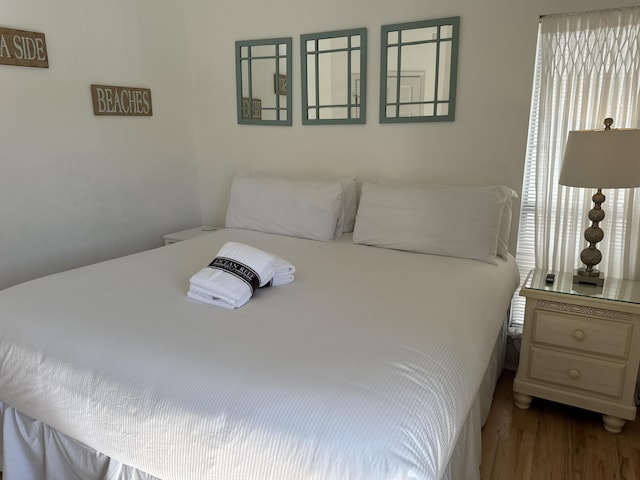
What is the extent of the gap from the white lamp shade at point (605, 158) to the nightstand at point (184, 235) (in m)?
2.21

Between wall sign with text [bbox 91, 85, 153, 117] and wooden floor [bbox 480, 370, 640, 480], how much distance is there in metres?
2.65

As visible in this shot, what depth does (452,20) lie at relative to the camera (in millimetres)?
2385

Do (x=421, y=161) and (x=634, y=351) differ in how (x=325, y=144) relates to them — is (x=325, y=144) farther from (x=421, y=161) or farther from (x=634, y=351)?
(x=634, y=351)

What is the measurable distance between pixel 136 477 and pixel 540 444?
1.59 meters

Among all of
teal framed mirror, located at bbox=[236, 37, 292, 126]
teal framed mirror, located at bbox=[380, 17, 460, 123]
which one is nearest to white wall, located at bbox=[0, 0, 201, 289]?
teal framed mirror, located at bbox=[236, 37, 292, 126]

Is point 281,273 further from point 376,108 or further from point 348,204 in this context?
point 376,108

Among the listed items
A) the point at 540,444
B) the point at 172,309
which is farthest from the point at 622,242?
the point at 172,309

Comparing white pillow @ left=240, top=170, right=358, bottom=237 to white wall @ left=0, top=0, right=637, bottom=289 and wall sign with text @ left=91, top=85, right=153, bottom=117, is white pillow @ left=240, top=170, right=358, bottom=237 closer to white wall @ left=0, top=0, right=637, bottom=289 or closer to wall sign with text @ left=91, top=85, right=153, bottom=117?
white wall @ left=0, top=0, right=637, bottom=289

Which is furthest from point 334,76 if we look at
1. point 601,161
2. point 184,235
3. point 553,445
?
A: point 553,445

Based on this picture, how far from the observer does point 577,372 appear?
1.97m

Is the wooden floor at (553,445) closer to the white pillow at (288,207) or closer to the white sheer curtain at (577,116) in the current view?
the white sheer curtain at (577,116)

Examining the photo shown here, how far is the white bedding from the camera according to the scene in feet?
Answer: 3.29

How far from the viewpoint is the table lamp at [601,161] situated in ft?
5.92

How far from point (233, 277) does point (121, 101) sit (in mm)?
1740
